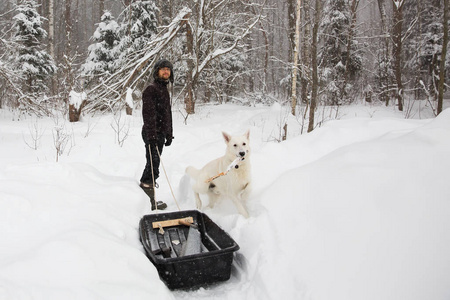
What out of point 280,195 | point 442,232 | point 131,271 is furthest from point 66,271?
point 442,232

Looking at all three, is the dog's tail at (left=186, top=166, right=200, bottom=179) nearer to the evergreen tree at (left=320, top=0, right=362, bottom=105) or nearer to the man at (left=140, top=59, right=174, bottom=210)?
the man at (left=140, top=59, right=174, bottom=210)

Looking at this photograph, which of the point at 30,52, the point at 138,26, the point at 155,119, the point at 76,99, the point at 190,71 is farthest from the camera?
the point at 138,26

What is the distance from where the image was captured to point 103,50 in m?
15.8

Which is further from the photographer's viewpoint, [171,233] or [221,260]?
[171,233]

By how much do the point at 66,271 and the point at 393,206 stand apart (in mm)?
2508

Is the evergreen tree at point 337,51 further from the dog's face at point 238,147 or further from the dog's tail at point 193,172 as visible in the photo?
the dog's face at point 238,147

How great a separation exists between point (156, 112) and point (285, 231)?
8.60ft

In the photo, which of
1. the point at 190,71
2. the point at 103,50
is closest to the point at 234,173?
the point at 190,71

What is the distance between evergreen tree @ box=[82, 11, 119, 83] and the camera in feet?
51.3

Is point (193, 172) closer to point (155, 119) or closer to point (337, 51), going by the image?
point (155, 119)

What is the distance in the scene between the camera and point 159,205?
15.5 ft

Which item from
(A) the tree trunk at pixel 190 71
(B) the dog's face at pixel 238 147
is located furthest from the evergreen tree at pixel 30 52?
(B) the dog's face at pixel 238 147

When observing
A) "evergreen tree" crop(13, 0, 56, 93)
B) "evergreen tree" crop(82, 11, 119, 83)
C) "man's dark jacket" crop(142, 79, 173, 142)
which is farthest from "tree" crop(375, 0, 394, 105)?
"evergreen tree" crop(13, 0, 56, 93)

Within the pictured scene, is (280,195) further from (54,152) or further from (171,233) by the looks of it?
(54,152)
